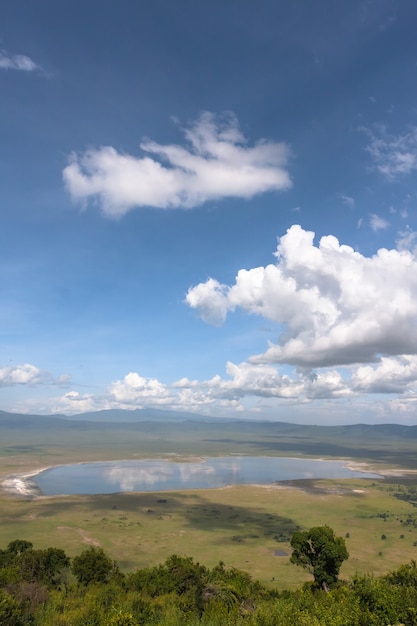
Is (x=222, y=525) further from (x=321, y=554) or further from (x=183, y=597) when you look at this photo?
(x=183, y=597)

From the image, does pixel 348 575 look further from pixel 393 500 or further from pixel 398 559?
pixel 393 500

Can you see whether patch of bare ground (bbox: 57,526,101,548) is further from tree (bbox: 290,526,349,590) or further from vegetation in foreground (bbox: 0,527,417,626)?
tree (bbox: 290,526,349,590)

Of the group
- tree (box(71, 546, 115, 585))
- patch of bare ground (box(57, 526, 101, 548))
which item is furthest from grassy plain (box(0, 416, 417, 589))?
tree (box(71, 546, 115, 585))

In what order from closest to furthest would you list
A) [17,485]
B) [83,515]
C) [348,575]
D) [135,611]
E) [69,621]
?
[69,621] < [135,611] < [348,575] < [83,515] < [17,485]

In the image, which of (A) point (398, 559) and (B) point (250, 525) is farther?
(B) point (250, 525)

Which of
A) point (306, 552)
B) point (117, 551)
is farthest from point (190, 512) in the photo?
point (306, 552)

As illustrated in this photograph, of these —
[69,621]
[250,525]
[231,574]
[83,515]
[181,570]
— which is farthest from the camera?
[83,515]

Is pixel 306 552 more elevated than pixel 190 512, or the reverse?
pixel 306 552
